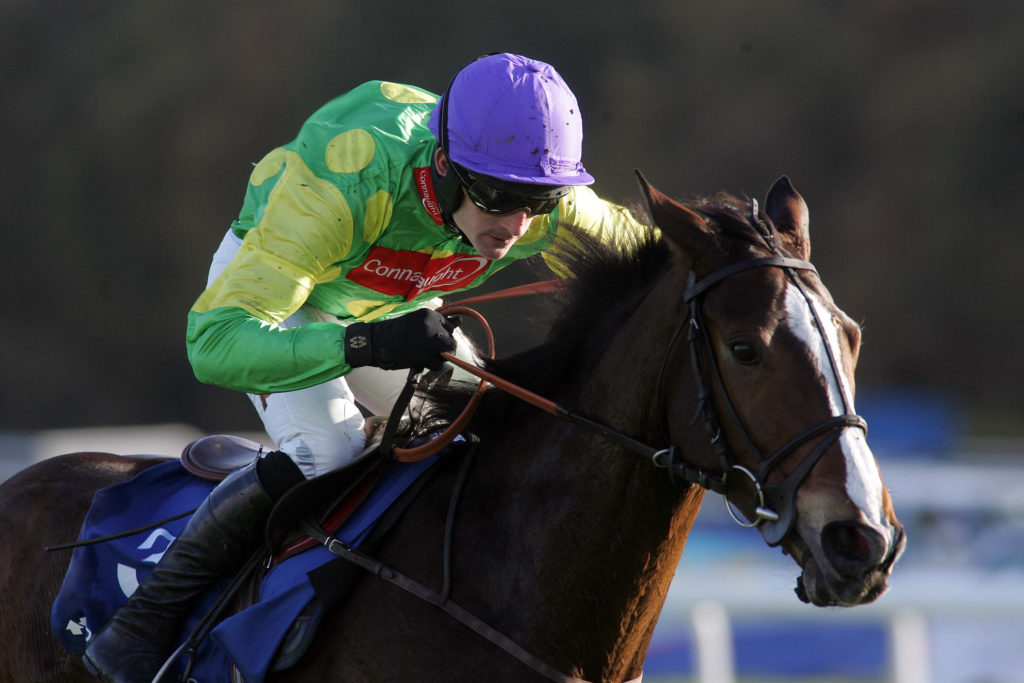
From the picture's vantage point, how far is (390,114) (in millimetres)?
3510

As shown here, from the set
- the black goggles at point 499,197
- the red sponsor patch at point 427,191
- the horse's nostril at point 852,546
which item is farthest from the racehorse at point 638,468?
the red sponsor patch at point 427,191

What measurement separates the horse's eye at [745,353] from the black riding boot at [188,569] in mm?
1240

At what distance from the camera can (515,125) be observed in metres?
3.14

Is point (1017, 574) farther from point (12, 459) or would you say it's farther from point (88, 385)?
point (88, 385)

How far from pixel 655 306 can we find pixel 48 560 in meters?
2.01

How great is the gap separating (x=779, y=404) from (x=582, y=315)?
2.35 ft

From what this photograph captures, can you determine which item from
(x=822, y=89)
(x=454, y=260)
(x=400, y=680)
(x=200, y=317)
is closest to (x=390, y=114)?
(x=454, y=260)

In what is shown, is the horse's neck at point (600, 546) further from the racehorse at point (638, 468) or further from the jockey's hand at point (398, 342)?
the jockey's hand at point (398, 342)

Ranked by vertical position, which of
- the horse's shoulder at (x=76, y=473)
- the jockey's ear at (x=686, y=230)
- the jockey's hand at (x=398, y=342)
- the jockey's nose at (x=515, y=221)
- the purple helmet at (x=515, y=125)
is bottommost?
the horse's shoulder at (x=76, y=473)

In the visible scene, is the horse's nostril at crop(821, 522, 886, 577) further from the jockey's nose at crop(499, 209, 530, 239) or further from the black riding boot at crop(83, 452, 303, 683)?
the black riding boot at crop(83, 452, 303, 683)

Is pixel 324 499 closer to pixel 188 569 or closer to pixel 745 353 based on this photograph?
pixel 188 569

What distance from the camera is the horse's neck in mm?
2949

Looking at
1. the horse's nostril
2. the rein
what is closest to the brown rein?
the rein

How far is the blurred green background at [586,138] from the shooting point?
25047 millimetres
